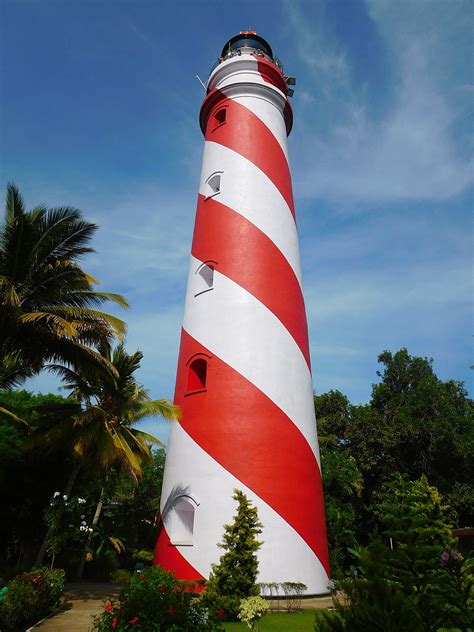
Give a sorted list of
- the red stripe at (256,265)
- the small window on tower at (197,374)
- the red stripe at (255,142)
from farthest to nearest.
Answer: the red stripe at (255,142) → the red stripe at (256,265) → the small window on tower at (197,374)

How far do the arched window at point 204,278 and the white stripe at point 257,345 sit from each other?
1.09 feet

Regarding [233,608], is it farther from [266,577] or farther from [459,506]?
[459,506]

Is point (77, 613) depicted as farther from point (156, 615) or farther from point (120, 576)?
point (120, 576)

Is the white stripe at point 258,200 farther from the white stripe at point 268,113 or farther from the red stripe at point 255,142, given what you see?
the white stripe at point 268,113

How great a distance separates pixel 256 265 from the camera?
11.1 meters

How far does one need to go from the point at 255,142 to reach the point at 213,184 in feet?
5.28

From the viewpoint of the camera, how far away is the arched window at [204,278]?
11.4 meters

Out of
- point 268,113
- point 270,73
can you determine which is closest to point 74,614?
Answer: point 268,113

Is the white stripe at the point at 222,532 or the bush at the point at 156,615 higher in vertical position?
the white stripe at the point at 222,532

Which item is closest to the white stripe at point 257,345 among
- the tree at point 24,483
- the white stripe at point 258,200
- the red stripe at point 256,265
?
the red stripe at point 256,265

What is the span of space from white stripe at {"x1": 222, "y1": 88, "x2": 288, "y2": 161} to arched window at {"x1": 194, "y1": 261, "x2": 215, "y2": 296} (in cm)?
456

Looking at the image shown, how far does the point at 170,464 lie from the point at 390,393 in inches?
651

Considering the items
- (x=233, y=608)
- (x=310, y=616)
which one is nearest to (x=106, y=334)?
(x=233, y=608)

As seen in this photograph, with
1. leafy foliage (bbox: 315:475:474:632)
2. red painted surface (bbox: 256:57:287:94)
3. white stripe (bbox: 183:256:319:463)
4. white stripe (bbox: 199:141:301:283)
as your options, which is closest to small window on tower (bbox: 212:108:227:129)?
white stripe (bbox: 199:141:301:283)
